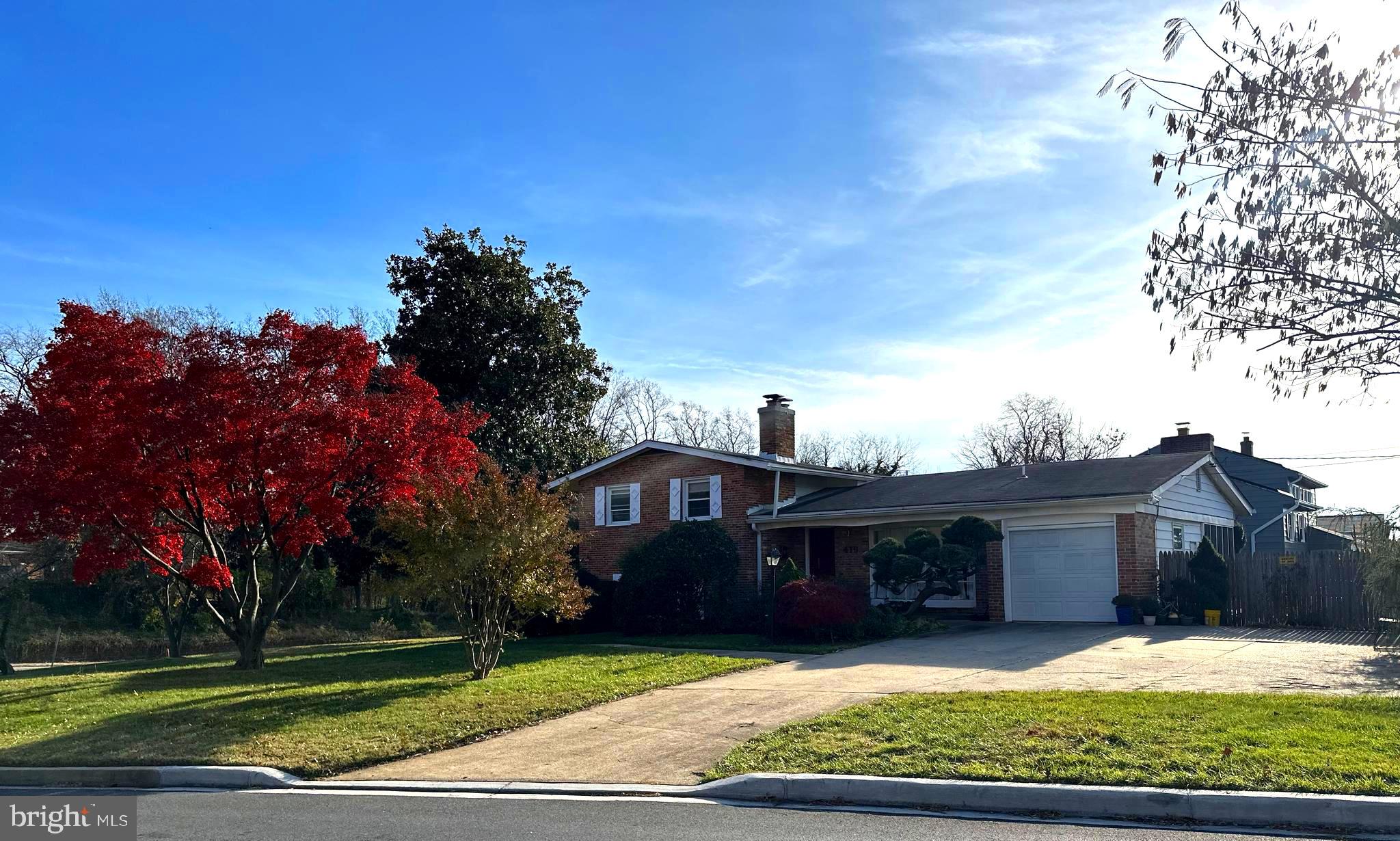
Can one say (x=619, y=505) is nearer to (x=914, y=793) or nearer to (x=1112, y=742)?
(x=1112, y=742)

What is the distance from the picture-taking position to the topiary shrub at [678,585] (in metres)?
22.2

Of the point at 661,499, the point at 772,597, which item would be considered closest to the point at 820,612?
the point at 772,597

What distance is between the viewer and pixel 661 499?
27297 mm

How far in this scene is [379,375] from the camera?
760 inches

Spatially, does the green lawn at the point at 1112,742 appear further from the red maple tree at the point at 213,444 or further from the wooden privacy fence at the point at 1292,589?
the wooden privacy fence at the point at 1292,589

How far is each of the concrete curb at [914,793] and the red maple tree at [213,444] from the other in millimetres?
6474

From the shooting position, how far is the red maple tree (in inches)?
Answer: 606

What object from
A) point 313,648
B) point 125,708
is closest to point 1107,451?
point 313,648

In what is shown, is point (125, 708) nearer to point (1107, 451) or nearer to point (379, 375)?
point (379, 375)

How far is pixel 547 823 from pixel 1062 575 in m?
17.0

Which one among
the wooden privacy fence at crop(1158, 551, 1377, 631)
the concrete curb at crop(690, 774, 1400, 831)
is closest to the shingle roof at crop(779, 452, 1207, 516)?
the wooden privacy fence at crop(1158, 551, 1377, 631)

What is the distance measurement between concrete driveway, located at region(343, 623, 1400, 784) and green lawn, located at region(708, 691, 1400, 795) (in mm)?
866

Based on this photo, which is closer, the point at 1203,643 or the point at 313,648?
the point at 1203,643

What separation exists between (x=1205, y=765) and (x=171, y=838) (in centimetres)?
761
